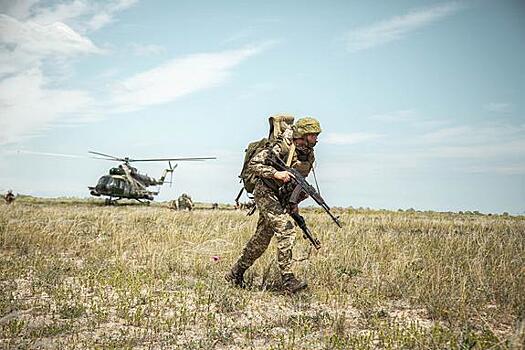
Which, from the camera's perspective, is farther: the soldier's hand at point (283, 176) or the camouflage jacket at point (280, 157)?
the camouflage jacket at point (280, 157)

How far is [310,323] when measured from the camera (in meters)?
4.96

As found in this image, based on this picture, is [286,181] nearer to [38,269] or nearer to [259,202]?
[259,202]

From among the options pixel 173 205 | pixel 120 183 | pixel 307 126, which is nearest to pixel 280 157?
pixel 307 126

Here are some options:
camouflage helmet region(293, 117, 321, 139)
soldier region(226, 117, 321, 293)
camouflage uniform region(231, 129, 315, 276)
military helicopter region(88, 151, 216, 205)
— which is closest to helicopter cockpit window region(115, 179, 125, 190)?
military helicopter region(88, 151, 216, 205)

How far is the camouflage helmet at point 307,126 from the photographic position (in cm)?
618

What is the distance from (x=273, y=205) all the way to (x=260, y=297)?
1163mm

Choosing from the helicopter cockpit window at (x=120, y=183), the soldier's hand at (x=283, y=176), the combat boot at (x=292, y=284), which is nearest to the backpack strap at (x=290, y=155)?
the soldier's hand at (x=283, y=176)

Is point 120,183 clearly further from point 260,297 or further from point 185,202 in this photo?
point 260,297

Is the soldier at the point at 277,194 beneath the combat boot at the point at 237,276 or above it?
above

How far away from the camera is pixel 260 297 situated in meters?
6.10

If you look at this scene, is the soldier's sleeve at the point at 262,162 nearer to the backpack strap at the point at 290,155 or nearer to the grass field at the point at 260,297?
the backpack strap at the point at 290,155

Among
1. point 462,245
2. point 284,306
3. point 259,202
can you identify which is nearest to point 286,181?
point 259,202

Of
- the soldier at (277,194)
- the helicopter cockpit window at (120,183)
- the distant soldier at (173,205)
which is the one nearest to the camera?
the soldier at (277,194)

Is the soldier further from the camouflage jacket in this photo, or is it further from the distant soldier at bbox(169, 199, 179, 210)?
the distant soldier at bbox(169, 199, 179, 210)
